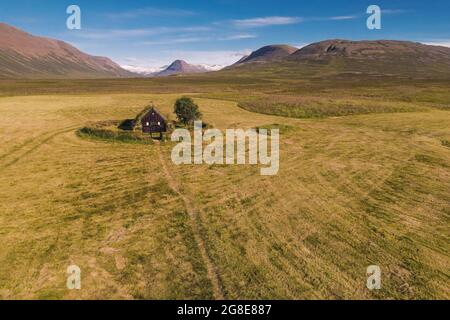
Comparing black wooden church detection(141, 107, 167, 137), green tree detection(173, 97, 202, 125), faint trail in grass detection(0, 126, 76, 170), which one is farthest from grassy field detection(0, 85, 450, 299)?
green tree detection(173, 97, 202, 125)

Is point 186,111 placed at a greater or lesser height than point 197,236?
greater

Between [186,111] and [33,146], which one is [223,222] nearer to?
[33,146]

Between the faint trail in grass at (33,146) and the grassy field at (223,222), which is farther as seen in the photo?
the faint trail in grass at (33,146)

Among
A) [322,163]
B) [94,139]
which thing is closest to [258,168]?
[322,163]

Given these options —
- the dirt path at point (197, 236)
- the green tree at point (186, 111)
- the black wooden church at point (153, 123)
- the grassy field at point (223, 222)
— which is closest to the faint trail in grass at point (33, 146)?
the grassy field at point (223, 222)

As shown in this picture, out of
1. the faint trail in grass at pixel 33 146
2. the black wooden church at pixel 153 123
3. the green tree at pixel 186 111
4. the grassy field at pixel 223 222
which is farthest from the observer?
the green tree at pixel 186 111

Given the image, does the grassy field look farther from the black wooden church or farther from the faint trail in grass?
the black wooden church

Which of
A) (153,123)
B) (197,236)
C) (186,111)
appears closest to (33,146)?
(153,123)

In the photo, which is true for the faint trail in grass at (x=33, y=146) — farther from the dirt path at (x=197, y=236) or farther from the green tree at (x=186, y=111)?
the green tree at (x=186, y=111)
